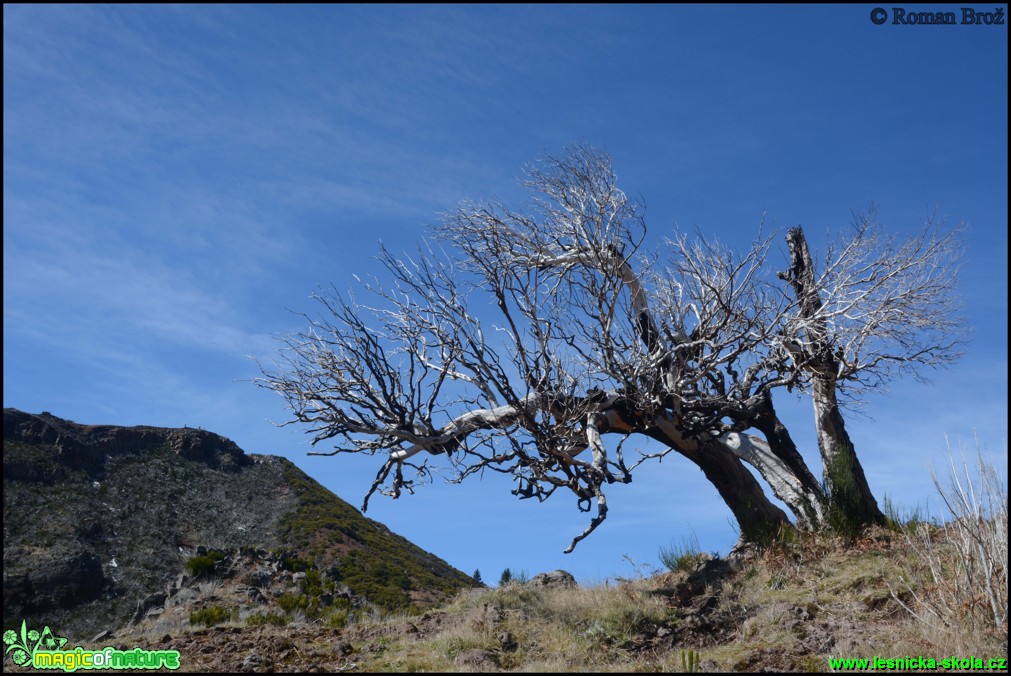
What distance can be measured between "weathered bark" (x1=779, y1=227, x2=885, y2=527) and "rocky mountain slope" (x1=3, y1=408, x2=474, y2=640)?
10.2 m

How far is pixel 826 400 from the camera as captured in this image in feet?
45.1

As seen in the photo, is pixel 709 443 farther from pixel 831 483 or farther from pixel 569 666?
pixel 569 666

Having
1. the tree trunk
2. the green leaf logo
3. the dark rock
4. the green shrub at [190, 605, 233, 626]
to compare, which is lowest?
the green leaf logo

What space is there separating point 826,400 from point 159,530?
43.3 m

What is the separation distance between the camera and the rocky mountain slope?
32281 mm

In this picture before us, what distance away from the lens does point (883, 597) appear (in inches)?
392

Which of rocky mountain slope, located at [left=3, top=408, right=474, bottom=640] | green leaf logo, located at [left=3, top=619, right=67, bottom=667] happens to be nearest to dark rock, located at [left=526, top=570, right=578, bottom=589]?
rocky mountain slope, located at [left=3, top=408, right=474, bottom=640]

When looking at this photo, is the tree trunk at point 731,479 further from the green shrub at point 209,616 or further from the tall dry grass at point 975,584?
the green shrub at point 209,616

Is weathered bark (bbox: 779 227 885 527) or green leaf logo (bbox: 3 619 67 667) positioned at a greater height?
weathered bark (bbox: 779 227 885 527)

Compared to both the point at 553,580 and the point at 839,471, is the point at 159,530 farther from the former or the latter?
the point at 839,471

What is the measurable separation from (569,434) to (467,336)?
2.11 metres

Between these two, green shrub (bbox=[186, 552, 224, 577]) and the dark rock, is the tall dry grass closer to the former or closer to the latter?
the dark rock

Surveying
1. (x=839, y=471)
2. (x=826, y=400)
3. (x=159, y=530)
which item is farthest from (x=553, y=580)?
(x=159, y=530)

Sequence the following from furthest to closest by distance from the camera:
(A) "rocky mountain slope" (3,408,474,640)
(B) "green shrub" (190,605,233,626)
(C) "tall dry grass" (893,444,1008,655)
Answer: (A) "rocky mountain slope" (3,408,474,640) → (B) "green shrub" (190,605,233,626) → (C) "tall dry grass" (893,444,1008,655)
